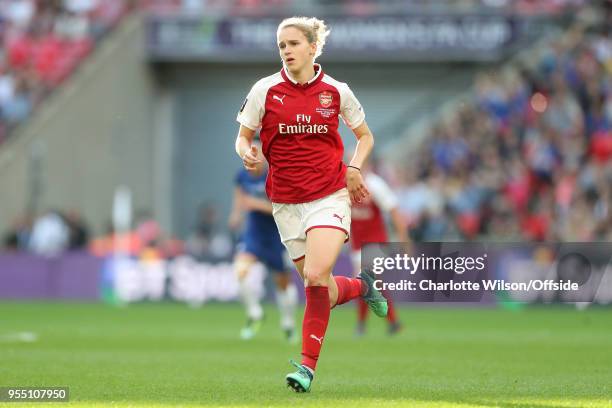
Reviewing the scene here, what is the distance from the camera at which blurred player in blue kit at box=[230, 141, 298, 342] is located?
15.8 m

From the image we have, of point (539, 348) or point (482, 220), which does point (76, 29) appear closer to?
point (482, 220)

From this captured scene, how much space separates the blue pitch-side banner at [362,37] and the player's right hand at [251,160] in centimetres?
2385

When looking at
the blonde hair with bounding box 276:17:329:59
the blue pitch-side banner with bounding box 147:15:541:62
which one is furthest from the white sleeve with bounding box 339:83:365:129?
the blue pitch-side banner with bounding box 147:15:541:62

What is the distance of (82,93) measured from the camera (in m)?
33.3

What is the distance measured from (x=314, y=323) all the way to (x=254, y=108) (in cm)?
154

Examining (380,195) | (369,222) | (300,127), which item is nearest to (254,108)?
(300,127)

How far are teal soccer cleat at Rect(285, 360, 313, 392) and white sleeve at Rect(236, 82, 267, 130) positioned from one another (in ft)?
5.58

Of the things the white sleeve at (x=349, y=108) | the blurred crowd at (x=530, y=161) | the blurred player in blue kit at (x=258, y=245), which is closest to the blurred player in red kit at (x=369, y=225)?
the blurred player in blue kit at (x=258, y=245)

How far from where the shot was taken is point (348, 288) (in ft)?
31.4

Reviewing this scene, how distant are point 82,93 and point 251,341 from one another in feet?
62.7

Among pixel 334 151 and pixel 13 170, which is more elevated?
pixel 334 151

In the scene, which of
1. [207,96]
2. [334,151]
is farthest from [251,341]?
[207,96]

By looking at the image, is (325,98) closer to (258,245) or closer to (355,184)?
(355,184)

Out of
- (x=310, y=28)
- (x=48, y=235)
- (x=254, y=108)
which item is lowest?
(x=48, y=235)
